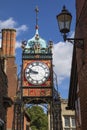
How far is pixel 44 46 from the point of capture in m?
22.9

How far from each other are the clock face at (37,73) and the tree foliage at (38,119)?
23957 mm

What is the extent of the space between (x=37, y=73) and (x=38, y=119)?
83.9 ft

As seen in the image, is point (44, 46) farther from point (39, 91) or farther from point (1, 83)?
point (1, 83)

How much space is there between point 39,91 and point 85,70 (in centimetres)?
1292

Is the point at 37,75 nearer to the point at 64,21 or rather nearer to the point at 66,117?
the point at 66,117

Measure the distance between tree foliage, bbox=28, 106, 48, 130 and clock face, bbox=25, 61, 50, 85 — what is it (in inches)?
943

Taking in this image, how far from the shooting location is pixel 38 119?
4622cm

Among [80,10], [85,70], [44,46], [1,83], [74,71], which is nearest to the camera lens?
[85,70]

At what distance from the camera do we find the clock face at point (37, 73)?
21.6 m

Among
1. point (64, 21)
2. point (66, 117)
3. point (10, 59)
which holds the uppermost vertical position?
point (64, 21)

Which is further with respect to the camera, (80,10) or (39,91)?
(39,91)

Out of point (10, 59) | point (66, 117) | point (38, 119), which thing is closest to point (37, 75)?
point (10, 59)

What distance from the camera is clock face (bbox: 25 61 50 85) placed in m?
21.6

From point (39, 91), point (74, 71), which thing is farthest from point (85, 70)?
point (39, 91)
